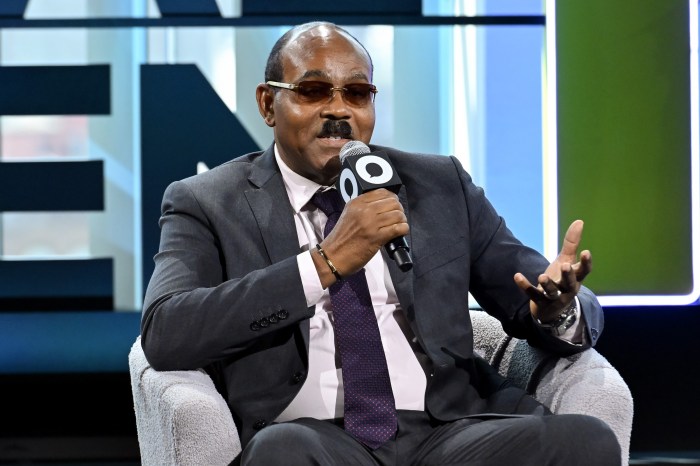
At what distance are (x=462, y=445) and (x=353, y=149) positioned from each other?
2.23 ft

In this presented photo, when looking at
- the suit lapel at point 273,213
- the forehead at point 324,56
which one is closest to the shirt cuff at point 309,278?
the suit lapel at point 273,213

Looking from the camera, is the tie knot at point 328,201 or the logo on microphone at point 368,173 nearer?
the logo on microphone at point 368,173

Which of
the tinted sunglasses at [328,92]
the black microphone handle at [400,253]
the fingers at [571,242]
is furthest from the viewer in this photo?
the tinted sunglasses at [328,92]

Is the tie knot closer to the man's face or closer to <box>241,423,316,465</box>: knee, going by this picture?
the man's face

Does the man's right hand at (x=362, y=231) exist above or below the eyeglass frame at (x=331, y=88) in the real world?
below

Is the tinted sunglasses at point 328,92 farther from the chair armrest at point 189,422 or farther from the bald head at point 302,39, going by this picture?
the chair armrest at point 189,422

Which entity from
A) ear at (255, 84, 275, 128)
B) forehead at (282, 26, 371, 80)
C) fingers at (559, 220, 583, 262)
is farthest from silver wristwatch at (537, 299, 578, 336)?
ear at (255, 84, 275, 128)

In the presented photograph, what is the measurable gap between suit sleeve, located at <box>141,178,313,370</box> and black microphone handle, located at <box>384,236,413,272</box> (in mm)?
222

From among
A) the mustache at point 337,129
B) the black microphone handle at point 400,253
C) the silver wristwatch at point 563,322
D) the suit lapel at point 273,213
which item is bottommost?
the silver wristwatch at point 563,322

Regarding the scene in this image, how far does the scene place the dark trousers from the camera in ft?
6.59

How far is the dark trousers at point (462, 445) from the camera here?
2008mm

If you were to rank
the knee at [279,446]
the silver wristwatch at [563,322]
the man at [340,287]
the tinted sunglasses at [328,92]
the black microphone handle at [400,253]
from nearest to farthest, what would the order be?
the knee at [279,446], the black microphone handle at [400,253], the man at [340,287], the silver wristwatch at [563,322], the tinted sunglasses at [328,92]

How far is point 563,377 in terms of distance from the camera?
96.0 inches

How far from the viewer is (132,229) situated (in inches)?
150
